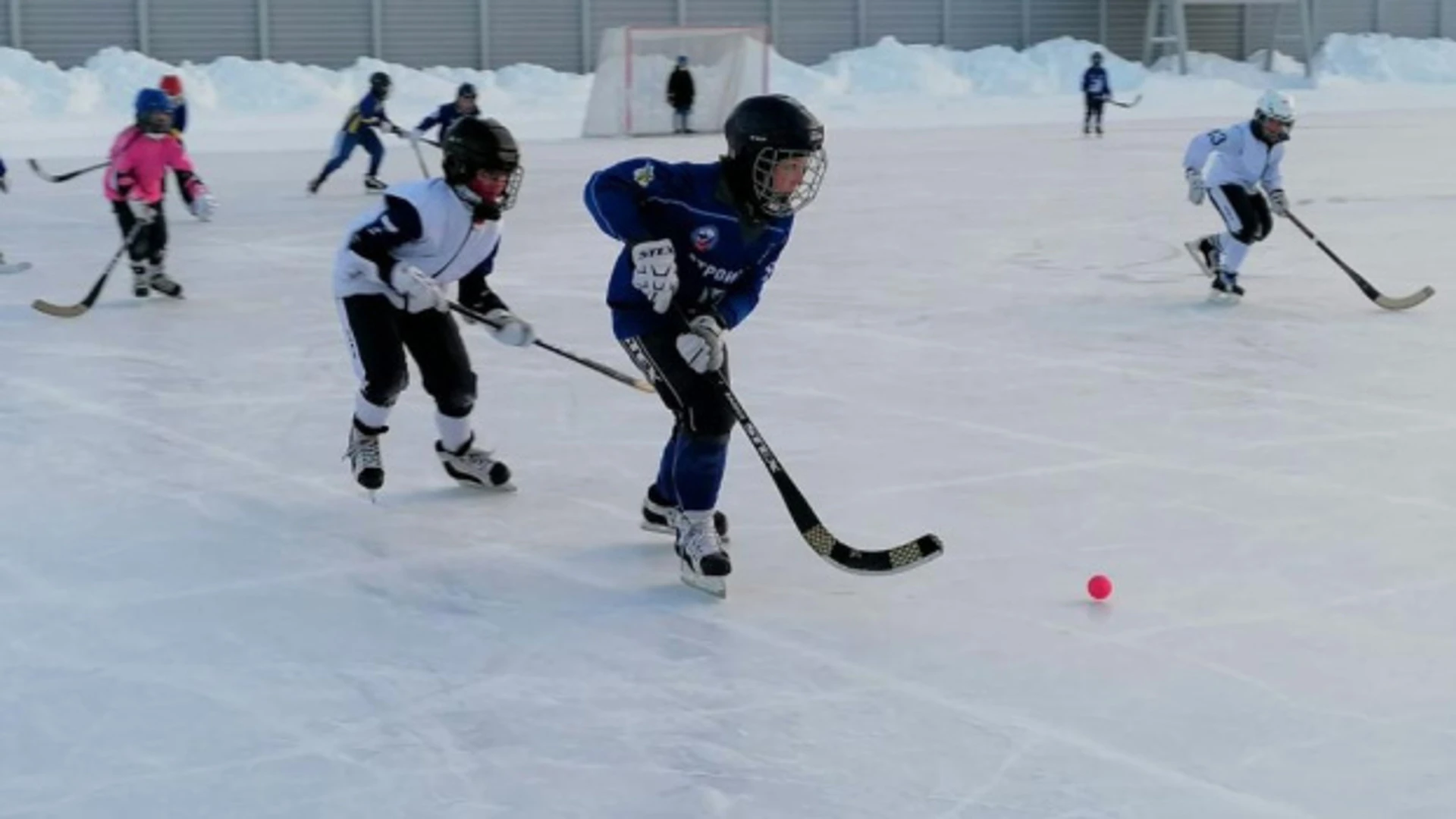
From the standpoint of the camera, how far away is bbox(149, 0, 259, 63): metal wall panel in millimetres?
25781

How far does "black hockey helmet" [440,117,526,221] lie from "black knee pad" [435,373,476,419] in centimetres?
54

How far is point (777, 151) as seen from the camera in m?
3.80

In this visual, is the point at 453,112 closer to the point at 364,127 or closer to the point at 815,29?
the point at 364,127

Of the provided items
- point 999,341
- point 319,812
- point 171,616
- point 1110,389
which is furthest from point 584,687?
point 999,341

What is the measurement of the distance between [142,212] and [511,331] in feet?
13.8

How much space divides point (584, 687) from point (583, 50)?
25807mm

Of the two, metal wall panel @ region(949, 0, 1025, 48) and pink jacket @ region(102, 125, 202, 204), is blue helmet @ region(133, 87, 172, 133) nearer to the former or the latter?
pink jacket @ region(102, 125, 202, 204)

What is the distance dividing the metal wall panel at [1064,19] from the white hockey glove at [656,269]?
2884 centimetres

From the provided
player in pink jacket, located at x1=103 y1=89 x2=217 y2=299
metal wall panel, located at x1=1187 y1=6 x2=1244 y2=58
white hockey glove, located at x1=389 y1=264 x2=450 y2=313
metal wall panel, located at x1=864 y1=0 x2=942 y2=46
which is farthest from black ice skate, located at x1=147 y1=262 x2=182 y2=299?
→ metal wall panel, located at x1=1187 y1=6 x2=1244 y2=58

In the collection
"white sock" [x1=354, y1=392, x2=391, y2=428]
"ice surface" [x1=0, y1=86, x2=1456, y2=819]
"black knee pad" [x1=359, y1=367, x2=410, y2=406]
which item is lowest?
"ice surface" [x1=0, y1=86, x2=1456, y2=819]

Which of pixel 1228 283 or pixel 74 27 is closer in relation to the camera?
pixel 1228 283

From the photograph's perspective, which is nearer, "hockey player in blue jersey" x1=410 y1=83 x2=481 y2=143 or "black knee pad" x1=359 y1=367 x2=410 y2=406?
"black knee pad" x1=359 y1=367 x2=410 y2=406

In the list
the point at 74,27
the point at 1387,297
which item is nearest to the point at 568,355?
the point at 1387,297

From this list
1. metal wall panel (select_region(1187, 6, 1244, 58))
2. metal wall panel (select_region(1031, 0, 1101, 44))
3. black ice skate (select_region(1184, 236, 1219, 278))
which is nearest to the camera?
black ice skate (select_region(1184, 236, 1219, 278))
